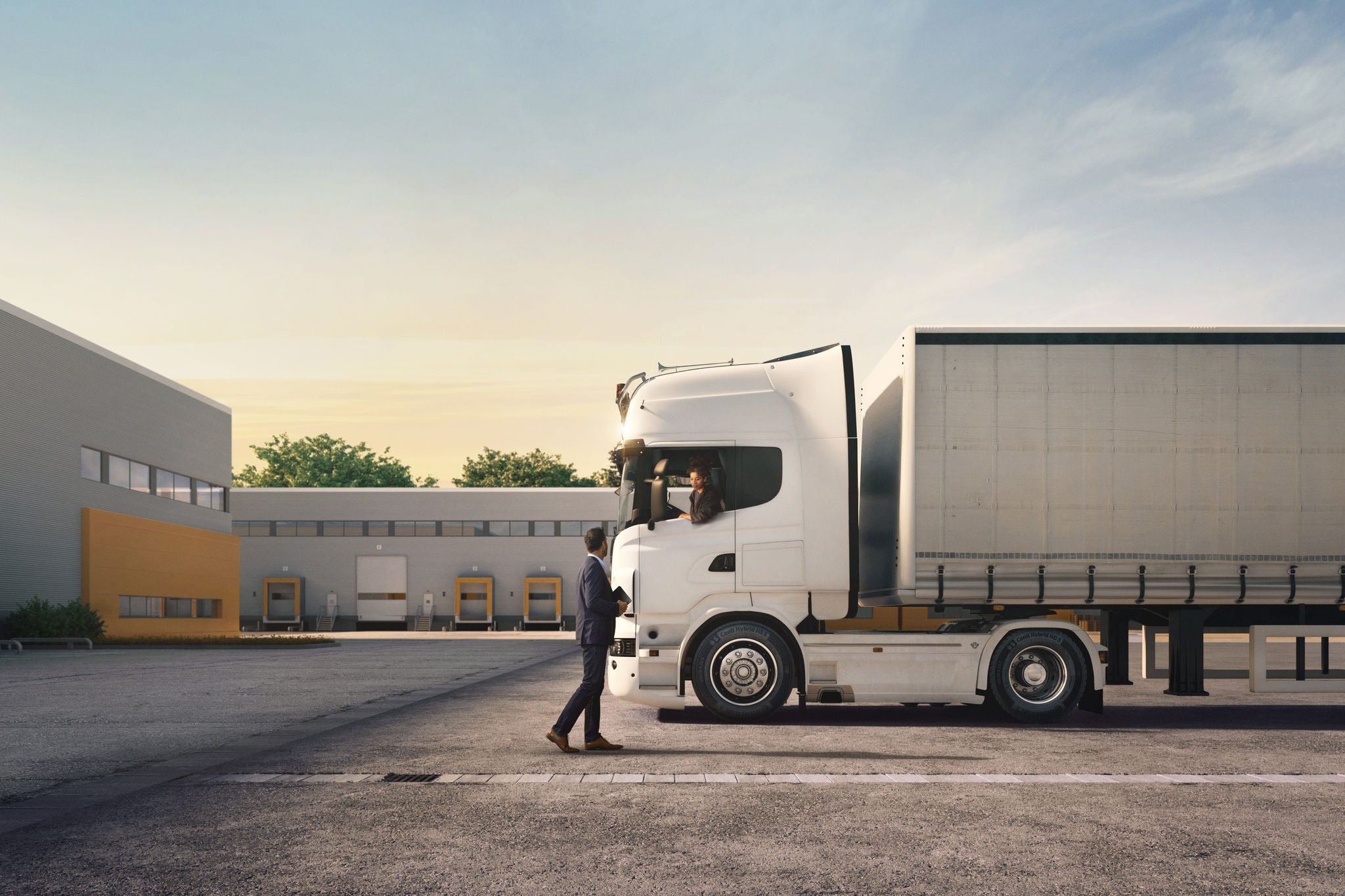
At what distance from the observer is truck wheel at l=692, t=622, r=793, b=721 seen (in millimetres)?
11047

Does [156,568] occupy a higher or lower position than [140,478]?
lower

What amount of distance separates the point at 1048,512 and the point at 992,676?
1.80 meters

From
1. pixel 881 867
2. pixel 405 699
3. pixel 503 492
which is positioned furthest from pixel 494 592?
pixel 881 867

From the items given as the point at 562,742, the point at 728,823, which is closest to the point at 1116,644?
the point at 562,742

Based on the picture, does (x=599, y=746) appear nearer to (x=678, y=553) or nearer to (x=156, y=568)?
(x=678, y=553)

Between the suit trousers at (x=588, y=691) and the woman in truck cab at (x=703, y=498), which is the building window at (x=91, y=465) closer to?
the woman in truck cab at (x=703, y=498)

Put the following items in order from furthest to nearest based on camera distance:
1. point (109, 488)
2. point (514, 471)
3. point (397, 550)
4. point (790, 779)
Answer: point (514, 471) → point (397, 550) → point (109, 488) → point (790, 779)

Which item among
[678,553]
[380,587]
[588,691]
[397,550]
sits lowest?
[380,587]

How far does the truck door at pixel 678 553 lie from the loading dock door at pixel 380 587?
49.9 m

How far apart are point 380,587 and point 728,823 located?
180 feet

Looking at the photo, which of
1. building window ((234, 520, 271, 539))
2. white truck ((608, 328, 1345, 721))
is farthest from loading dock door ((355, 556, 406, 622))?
white truck ((608, 328, 1345, 721))

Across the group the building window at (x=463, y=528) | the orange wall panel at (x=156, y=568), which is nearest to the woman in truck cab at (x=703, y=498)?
the orange wall panel at (x=156, y=568)

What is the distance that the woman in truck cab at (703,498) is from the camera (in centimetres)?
1113

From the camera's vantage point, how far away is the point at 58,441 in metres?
34.7
